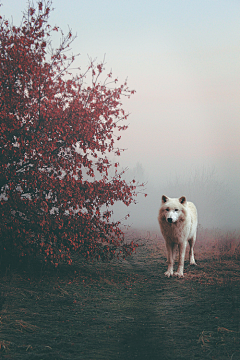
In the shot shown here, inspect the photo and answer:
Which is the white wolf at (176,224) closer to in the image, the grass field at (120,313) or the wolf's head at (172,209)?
the wolf's head at (172,209)

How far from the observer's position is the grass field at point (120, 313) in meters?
4.96

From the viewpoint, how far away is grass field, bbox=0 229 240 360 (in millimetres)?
4961

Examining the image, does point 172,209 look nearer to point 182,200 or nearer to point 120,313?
point 182,200

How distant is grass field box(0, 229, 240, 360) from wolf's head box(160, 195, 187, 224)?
1808mm

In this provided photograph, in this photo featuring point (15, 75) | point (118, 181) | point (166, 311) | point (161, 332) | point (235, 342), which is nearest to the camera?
point (235, 342)

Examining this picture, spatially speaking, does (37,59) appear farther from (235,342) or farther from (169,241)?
(235,342)

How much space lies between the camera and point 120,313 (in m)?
6.79

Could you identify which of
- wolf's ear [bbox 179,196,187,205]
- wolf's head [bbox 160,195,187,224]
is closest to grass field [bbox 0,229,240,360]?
wolf's head [bbox 160,195,187,224]

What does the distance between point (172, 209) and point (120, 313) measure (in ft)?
11.0

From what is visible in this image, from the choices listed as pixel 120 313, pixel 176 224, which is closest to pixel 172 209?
pixel 176 224

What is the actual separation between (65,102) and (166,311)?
6.24 m

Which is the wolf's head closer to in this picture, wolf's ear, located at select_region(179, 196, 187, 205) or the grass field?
wolf's ear, located at select_region(179, 196, 187, 205)

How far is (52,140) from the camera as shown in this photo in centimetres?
891

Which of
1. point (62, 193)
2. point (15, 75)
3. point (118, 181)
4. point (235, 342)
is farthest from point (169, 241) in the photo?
point (15, 75)
